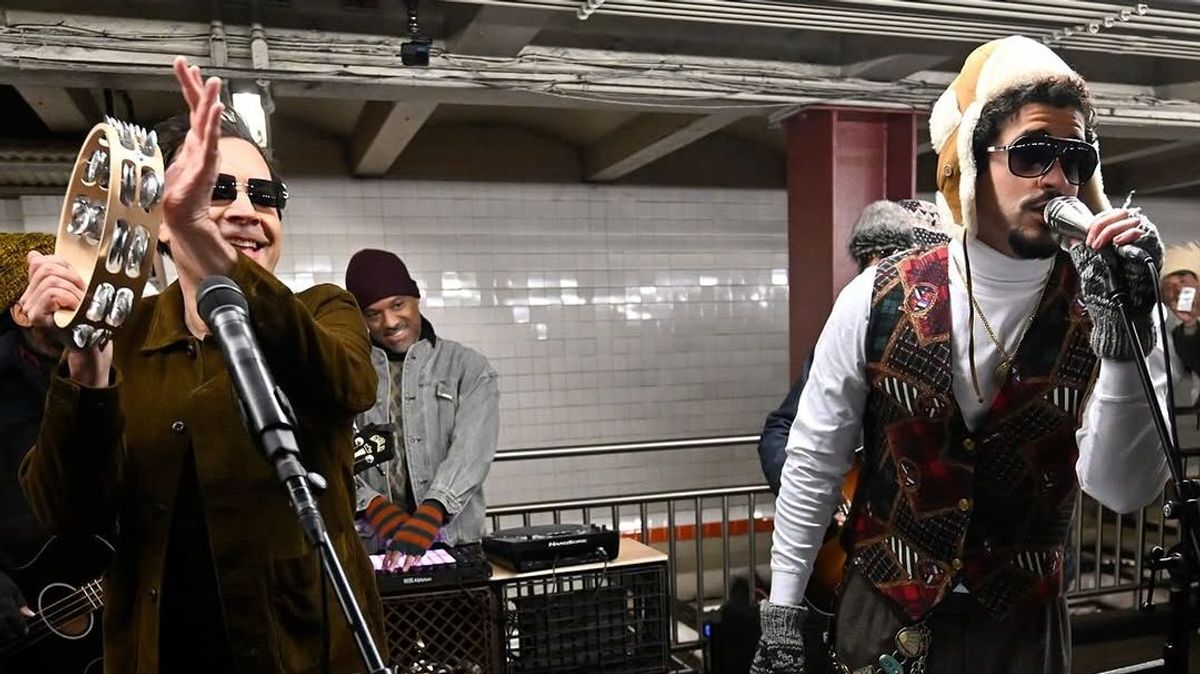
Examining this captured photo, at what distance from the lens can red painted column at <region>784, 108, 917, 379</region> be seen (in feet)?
15.1

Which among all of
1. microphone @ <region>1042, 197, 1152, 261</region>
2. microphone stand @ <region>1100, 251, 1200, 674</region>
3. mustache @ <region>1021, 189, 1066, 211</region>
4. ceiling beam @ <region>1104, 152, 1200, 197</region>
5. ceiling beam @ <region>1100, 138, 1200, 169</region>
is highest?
ceiling beam @ <region>1100, 138, 1200, 169</region>

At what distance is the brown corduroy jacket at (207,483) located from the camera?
47.3 inches

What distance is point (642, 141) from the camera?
560cm

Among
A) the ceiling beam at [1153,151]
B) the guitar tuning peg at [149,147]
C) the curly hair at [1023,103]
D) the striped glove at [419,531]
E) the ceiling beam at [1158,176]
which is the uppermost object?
the ceiling beam at [1153,151]

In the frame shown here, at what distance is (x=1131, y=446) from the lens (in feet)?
4.45

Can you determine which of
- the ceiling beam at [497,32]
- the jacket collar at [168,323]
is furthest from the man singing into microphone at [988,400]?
the ceiling beam at [497,32]

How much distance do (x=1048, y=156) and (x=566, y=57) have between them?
9.89ft

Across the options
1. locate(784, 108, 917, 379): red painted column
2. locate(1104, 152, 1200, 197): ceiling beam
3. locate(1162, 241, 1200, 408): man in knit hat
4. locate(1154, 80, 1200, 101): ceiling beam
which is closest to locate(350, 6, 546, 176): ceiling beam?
locate(784, 108, 917, 379): red painted column

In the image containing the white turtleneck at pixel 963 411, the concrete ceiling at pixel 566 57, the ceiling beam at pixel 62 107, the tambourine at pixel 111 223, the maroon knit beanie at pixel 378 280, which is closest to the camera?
the tambourine at pixel 111 223

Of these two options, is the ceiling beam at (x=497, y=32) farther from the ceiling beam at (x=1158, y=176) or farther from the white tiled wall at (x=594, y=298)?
the ceiling beam at (x=1158, y=176)

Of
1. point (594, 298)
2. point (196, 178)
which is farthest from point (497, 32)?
point (594, 298)

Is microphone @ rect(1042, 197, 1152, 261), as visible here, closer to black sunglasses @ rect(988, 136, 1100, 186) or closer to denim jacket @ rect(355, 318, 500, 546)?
black sunglasses @ rect(988, 136, 1100, 186)

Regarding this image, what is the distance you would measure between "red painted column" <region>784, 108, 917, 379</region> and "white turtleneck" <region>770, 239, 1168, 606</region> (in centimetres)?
308

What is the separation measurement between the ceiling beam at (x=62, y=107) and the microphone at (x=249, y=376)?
4063 mm
